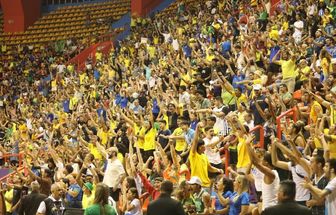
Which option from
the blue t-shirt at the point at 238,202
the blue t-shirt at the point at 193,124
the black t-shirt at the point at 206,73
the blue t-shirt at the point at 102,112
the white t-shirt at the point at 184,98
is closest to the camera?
the blue t-shirt at the point at 238,202

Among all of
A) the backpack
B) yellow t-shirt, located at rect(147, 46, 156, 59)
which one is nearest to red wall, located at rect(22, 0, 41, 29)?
yellow t-shirt, located at rect(147, 46, 156, 59)

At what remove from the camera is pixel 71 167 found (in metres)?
13.8

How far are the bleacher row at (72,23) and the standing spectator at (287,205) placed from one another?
24.9 metres

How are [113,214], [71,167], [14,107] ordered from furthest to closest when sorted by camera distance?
[14,107]
[71,167]
[113,214]

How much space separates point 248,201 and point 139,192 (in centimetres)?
242

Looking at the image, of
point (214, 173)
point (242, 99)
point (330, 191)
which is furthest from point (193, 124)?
point (330, 191)

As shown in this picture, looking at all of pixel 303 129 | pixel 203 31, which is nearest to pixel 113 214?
pixel 303 129

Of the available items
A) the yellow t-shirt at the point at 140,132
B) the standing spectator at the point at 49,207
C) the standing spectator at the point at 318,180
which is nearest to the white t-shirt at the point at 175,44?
the yellow t-shirt at the point at 140,132

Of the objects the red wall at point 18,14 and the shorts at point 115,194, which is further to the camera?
the red wall at point 18,14

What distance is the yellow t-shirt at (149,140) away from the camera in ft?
51.7

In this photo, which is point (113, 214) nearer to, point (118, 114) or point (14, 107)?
point (118, 114)

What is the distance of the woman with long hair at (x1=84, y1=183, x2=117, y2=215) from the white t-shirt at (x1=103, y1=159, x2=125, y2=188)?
423 cm

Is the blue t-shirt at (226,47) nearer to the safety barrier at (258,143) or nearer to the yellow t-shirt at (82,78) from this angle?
the yellow t-shirt at (82,78)

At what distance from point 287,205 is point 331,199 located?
1430 mm
